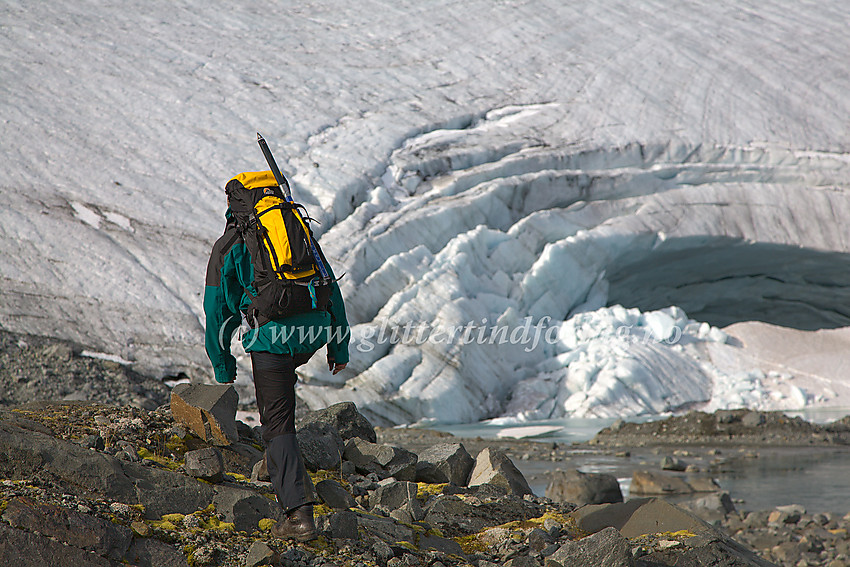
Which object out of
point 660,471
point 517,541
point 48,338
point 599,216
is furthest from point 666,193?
point 517,541

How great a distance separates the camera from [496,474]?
4.07 m

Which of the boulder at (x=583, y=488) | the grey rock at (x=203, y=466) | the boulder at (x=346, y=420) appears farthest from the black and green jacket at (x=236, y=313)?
the boulder at (x=583, y=488)

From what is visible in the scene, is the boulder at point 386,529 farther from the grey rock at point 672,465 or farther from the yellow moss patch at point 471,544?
the grey rock at point 672,465

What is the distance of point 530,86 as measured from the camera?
1564cm

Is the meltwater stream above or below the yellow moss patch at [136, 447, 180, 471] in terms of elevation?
below

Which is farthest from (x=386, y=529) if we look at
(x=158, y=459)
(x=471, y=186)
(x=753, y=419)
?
(x=471, y=186)

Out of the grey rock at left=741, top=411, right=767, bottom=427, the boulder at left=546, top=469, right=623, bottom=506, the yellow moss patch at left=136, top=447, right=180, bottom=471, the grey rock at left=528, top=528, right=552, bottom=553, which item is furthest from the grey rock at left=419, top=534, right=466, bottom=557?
the grey rock at left=741, top=411, right=767, bottom=427

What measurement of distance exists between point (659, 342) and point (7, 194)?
9841 millimetres

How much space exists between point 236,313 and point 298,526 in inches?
31.8

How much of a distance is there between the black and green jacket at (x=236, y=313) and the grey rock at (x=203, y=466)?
0.41 m

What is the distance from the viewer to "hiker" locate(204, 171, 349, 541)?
2629 millimetres

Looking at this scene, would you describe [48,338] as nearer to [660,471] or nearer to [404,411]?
[404,411]

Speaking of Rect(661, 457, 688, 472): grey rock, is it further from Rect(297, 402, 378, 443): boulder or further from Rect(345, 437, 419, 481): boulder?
Rect(345, 437, 419, 481): boulder

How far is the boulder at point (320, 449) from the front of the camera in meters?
3.73
